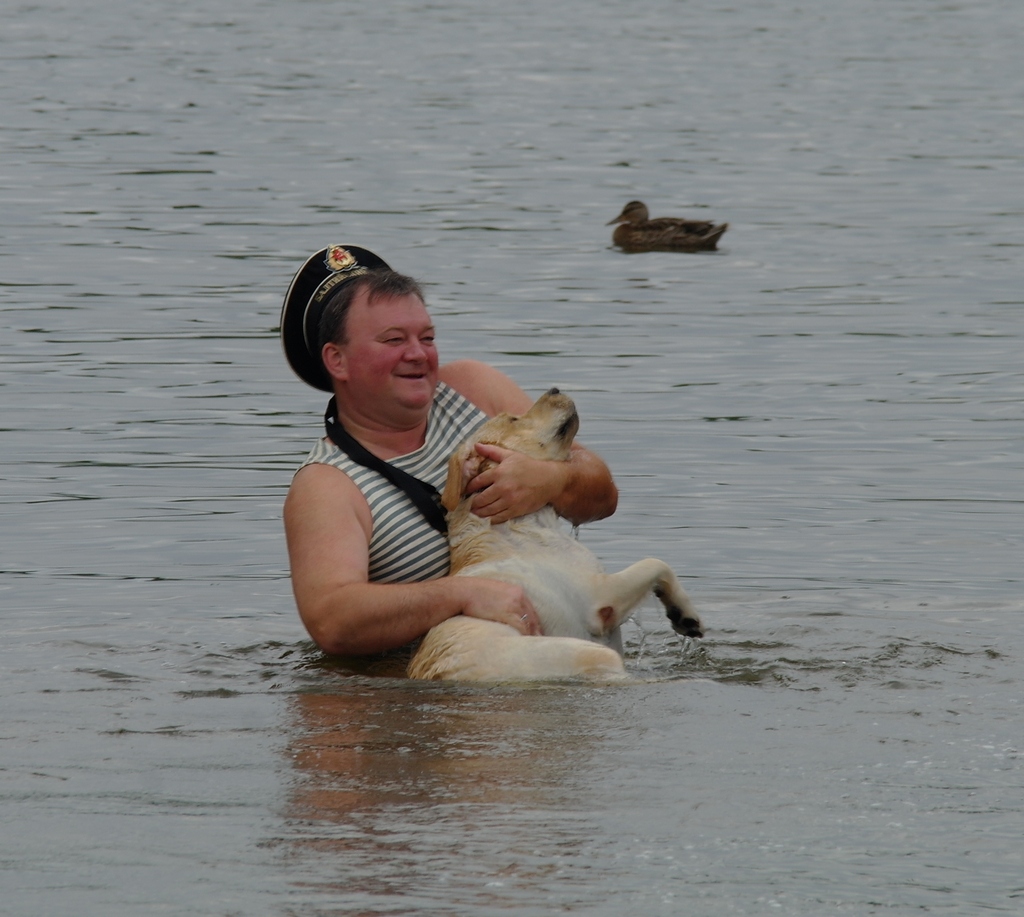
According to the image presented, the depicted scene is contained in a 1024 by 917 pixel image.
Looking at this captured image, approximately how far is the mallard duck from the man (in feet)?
36.1

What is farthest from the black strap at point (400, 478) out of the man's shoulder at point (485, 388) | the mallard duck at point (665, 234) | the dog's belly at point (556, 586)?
the mallard duck at point (665, 234)

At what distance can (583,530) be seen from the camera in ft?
32.0

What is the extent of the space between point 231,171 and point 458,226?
4.69m

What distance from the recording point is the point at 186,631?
795 cm

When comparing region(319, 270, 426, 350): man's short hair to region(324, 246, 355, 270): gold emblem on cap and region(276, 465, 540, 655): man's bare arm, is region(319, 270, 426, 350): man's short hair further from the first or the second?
region(276, 465, 540, 655): man's bare arm

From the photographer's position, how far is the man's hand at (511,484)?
6.80 meters

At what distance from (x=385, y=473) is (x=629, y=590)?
3.18 ft

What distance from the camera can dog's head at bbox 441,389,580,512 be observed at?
22.6 ft

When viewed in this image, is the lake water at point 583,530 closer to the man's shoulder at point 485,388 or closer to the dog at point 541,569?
the dog at point 541,569

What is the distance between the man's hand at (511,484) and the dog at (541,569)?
0.15 feet

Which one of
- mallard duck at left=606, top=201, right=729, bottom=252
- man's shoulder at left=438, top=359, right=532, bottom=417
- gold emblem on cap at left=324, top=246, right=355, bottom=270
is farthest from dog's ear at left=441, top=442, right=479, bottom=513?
mallard duck at left=606, top=201, right=729, bottom=252

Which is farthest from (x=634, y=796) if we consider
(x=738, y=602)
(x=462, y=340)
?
(x=462, y=340)

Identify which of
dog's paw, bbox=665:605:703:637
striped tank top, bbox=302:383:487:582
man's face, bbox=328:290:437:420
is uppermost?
man's face, bbox=328:290:437:420

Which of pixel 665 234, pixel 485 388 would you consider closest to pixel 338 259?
pixel 485 388
